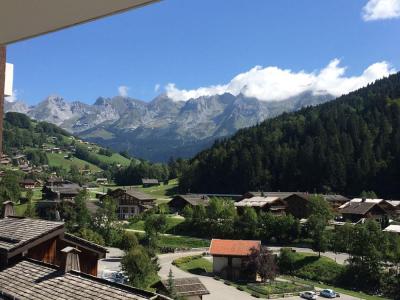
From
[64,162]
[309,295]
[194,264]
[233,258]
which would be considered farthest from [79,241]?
[64,162]

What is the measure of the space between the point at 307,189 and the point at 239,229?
121 feet

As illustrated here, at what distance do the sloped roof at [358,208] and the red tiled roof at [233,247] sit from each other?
2377cm

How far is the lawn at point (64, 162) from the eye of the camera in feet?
507

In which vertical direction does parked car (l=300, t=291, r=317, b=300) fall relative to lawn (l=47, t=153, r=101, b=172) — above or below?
below

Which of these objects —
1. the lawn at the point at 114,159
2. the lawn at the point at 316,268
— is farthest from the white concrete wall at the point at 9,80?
the lawn at the point at 114,159

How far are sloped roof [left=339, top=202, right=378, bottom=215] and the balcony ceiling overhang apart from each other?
59.6 meters

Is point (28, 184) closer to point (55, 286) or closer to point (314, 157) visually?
point (314, 157)

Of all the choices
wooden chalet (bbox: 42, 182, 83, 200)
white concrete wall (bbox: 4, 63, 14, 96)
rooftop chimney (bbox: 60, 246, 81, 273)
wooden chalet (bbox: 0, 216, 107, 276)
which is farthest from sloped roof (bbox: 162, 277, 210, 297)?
wooden chalet (bbox: 42, 182, 83, 200)

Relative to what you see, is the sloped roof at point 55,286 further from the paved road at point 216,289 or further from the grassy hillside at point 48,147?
the grassy hillside at point 48,147

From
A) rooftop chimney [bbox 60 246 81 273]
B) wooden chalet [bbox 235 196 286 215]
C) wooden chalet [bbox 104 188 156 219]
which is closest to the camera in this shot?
rooftop chimney [bbox 60 246 81 273]

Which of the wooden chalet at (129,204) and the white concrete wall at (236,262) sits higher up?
the wooden chalet at (129,204)

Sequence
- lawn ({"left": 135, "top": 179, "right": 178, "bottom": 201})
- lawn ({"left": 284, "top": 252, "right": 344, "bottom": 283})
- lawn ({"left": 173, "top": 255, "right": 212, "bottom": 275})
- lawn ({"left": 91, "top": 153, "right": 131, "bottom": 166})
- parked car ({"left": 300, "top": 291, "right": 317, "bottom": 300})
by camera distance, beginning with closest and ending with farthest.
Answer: parked car ({"left": 300, "top": 291, "right": 317, "bottom": 300}), lawn ({"left": 284, "top": 252, "right": 344, "bottom": 283}), lawn ({"left": 173, "top": 255, "right": 212, "bottom": 275}), lawn ({"left": 135, "top": 179, "right": 178, "bottom": 201}), lawn ({"left": 91, "top": 153, "right": 131, "bottom": 166})

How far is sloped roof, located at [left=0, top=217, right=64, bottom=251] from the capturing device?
9469 mm

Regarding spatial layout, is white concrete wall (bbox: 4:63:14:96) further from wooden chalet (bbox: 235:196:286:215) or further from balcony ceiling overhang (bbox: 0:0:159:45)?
wooden chalet (bbox: 235:196:286:215)
